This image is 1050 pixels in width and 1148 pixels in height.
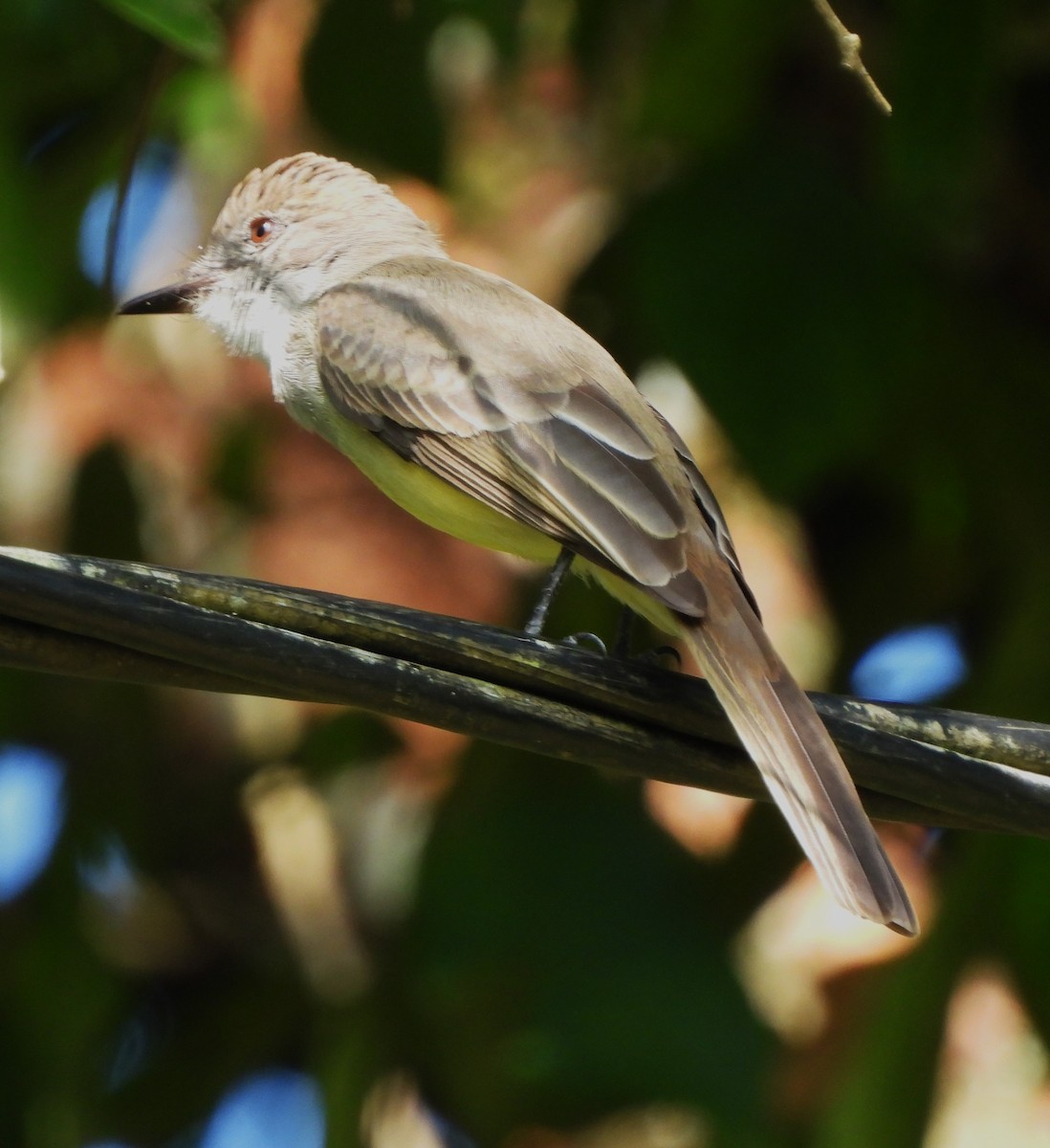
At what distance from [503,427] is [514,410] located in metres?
0.06

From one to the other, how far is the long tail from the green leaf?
4.59 ft

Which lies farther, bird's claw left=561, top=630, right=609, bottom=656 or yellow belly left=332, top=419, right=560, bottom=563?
yellow belly left=332, top=419, right=560, bottom=563

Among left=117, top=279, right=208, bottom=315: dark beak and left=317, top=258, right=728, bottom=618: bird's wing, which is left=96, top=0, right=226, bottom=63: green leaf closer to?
left=317, top=258, right=728, bottom=618: bird's wing

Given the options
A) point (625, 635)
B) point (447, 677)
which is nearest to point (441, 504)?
point (625, 635)

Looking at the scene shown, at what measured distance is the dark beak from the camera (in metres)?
5.36

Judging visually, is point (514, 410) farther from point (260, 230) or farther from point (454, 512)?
point (260, 230)

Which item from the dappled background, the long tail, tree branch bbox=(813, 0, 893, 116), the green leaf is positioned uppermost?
tree branch bbox=(813, 0, 893, 116)

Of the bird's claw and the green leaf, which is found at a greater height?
the green leaf

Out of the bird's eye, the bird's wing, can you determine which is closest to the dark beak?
the bird's eye

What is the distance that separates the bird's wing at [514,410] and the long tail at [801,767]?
0.37 feet

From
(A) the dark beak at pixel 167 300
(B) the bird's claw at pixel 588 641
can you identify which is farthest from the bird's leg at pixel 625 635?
(A) the dark beak at pixel 167 300

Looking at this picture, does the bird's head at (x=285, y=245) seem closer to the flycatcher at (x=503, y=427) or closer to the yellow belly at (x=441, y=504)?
the flycatcher at (x=503, y=427)

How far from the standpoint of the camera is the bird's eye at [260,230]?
560 cm

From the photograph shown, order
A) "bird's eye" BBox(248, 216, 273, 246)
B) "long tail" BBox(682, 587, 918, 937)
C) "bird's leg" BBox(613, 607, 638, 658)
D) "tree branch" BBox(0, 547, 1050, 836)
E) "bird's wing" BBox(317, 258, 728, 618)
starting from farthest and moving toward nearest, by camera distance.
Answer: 1. "bird's eye" BBox(248, 216, 273, 246)
2. "bird's leg" BBox(613, 607, 638, 658)
3. "bird's wing" BBox(317, 258, 728, 618)
4. "long tail" BBox(682, 587, 918, 937)
5. "tree branch" BBox(0, 547, 1050, 836)
